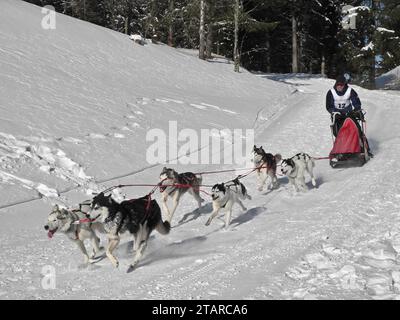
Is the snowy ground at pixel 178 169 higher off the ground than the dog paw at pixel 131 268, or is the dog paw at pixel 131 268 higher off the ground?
the snowy ground at pixel 178 169

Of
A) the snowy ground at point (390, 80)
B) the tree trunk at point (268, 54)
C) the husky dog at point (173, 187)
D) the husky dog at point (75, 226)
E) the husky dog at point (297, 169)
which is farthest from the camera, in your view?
the tree trunk at point (268, 54)

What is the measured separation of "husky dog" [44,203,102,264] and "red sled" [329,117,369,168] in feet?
19.4

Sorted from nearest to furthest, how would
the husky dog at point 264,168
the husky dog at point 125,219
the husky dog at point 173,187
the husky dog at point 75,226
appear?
the husky dog at point 125,219 < the husky dog at point 75,226 < the husky dog at point 173,187 < the husky dog at point 264,168

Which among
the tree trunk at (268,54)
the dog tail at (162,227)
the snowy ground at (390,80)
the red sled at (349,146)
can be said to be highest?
the tree trunk at (268,54)

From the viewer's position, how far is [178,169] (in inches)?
451

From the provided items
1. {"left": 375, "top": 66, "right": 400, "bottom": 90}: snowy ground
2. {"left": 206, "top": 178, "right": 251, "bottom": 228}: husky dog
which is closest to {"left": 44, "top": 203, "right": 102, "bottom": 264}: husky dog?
{"left": 206, "top": 178, "right": 251, "bottom": 228}: husky dog

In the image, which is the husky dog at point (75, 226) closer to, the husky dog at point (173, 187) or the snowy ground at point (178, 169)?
the snowy ground at point (178, 169)

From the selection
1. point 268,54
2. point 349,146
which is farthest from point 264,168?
point 268,54

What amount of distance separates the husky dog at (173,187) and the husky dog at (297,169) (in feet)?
5.33

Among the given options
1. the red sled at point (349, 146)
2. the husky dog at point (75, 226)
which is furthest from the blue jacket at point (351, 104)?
the husky dog at point (75, 226)

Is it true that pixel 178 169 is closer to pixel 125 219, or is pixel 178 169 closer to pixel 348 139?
pixel 348 139

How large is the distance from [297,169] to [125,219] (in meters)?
4.06

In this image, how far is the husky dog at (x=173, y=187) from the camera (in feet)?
25.1

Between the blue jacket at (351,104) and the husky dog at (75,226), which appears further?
the blue jacket at (351,104)
